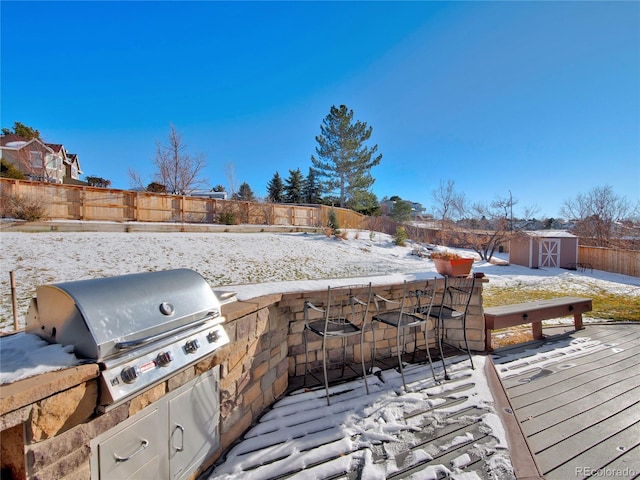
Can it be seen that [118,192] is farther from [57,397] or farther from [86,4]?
[57,397]

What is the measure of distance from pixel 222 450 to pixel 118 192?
13.7 metres

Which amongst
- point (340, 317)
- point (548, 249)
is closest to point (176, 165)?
point (340, 317)

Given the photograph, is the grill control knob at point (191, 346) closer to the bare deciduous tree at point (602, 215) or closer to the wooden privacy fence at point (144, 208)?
the wooden privacy fence at point (144, 208)

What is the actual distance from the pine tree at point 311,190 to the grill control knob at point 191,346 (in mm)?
24821

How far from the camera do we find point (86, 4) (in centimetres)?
399

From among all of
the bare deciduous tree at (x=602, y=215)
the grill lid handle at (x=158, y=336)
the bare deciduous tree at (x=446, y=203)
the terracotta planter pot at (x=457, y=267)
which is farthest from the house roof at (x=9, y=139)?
the bare deciduous tree at (x=602, y=215)

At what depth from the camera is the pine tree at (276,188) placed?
25.9 meters

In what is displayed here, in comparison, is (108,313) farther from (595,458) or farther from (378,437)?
(595,458)

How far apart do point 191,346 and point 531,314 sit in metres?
4.44

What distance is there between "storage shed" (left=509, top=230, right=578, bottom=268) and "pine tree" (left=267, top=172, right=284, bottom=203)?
18799 millimetres

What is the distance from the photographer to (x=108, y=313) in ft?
3.69

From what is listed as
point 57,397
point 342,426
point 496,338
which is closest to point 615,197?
point 496,338

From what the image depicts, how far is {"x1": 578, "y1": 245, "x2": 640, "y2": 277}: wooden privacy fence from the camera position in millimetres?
12805

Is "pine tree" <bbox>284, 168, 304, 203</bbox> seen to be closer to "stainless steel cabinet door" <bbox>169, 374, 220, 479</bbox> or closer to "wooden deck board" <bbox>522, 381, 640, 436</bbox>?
"wooden deck board" <bbox>522, 381, 640, 436</bbox>
